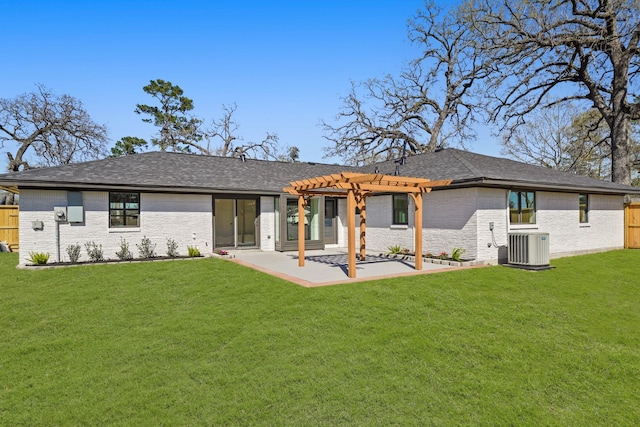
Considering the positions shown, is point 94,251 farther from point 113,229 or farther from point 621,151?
point 621,151

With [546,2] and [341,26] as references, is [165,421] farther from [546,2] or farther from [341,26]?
[546,2]

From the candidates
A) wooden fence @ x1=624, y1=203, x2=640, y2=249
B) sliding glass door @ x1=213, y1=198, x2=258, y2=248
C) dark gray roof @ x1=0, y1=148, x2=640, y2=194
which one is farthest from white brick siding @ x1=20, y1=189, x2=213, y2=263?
wooden fence @ x1=624, y1=203, x2=640, y2=249

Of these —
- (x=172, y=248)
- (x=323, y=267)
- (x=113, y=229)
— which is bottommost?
(x=323, y=267)

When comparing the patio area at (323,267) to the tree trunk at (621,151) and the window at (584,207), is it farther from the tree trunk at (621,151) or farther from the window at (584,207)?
the tree trunk at (621,151)

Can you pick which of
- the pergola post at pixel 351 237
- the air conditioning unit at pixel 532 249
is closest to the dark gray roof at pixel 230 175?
the air conditioning unit at pixel 532 249

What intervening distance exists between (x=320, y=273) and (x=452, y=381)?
18.0ft

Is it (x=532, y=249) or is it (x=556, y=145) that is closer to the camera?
(x=532, y=249)

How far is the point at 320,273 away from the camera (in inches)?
371

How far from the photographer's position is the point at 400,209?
45.7 feet

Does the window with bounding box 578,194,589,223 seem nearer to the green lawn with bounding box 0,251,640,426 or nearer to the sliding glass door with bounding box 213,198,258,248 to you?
the green lawn with bounding box 0,251,640,426

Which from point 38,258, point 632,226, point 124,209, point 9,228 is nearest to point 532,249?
point 632,226

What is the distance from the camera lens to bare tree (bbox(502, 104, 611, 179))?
103 ft

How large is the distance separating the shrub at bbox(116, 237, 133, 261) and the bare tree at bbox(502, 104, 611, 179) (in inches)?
1205

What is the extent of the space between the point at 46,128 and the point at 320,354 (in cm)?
3073
